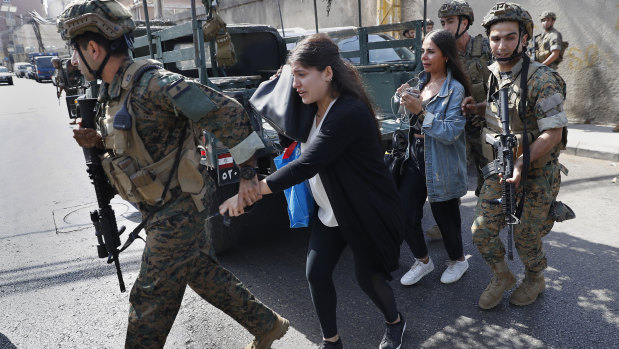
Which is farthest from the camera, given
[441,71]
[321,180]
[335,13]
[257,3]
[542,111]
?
[257,3]

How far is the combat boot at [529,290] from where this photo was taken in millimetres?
2902

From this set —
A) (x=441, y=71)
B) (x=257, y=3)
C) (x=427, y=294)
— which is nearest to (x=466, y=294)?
(x=427, y=294)

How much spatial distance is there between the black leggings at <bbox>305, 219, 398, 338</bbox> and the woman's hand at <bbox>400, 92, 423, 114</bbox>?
1011 mm

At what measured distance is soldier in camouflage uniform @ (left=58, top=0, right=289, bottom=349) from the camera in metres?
2.05

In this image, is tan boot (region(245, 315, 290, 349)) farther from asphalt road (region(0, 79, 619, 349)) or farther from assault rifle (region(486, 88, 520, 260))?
assault rifle (region(486, 88, 520, 260))

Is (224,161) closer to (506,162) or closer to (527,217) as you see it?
(506,162)

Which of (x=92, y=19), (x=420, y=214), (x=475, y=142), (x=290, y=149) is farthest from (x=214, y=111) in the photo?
(x=475, y=142)

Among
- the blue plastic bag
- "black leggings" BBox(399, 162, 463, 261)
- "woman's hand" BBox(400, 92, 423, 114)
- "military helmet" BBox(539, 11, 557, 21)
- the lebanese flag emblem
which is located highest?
"military helmet" BBox(539, 11, 557, 21)

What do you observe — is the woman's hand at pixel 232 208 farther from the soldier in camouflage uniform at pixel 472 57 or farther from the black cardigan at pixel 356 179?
the soldier in camouflage uniform at pixel 472 57

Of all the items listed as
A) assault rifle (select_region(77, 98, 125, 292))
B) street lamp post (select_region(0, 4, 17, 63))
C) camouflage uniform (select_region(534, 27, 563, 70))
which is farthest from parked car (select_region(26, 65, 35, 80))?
assault rifle (select_region(77, 98, 125, 292))

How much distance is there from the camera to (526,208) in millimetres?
2750

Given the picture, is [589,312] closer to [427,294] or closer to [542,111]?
[427,294]

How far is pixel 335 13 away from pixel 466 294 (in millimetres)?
12668

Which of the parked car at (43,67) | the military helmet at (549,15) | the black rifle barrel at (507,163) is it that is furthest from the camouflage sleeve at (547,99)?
the parked car at (43,67)
